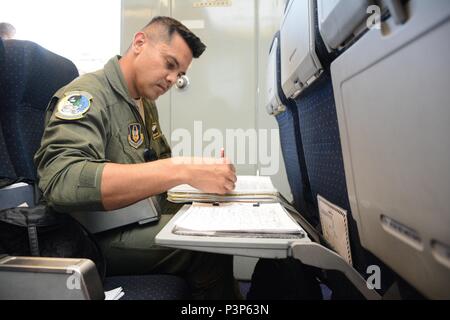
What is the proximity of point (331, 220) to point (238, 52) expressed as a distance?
1.39 m

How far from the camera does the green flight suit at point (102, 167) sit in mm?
614

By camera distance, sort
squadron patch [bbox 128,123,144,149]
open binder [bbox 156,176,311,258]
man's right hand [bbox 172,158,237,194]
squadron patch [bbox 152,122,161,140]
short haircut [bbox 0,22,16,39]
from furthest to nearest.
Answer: short haircut [bbox 0,22,16,39], squadron patch [bbox 152,122,161,140], squadron patch [bbox 128,123,144,149], man's right hand [bbox 172,158,237,194], open binder [bbox 156,176,311,258]

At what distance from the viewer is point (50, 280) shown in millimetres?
458

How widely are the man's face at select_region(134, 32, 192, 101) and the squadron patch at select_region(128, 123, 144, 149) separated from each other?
19 cm

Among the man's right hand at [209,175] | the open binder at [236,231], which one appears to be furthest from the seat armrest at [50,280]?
the man's right hand at [209,175]

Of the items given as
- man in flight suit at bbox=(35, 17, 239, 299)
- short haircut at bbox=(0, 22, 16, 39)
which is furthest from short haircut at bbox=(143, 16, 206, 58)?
short haircut at bbox=(0, 22, 16, 39)

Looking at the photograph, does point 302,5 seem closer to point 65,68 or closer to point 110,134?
point 110,134

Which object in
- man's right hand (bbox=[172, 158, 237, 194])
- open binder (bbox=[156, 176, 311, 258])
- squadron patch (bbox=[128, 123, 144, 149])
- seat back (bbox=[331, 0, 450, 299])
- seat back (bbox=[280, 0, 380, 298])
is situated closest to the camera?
seat back (bbox=[331, 0, 450, 299])

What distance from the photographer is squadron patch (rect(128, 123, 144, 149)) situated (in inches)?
36.6

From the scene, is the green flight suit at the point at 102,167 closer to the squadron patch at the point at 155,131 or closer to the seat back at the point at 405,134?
the squadron patch at the point at 155,131

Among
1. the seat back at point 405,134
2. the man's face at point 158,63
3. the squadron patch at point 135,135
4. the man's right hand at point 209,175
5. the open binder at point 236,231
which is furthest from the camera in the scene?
the man's face at point 158,63

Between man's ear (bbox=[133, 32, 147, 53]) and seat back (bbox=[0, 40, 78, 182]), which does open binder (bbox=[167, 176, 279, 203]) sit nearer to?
seat back (bbox=[0, 40, 78, 182])

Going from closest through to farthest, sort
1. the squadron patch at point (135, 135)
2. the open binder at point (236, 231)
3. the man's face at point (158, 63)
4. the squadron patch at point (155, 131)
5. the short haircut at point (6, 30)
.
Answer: the open binder at point (236, 231) < the squadron patch at point (135, 135) < the man's face at point (158, 63) < the squadron patch at point (155, 131) < the short haircut at point (6, 30)

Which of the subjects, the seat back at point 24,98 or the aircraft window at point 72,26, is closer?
the seat back at point 24,98
